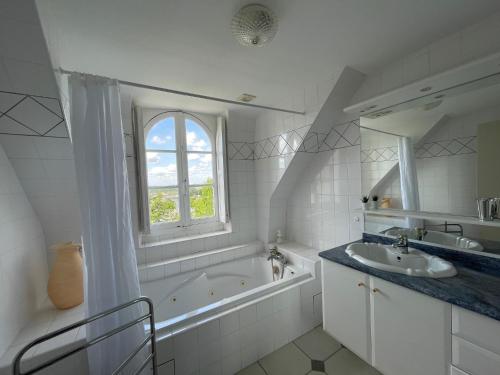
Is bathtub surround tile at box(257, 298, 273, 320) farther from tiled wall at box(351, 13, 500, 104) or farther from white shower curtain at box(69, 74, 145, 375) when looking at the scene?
tiled wall at box(351, 13, 500, 104)

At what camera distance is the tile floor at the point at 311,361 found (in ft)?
5.07

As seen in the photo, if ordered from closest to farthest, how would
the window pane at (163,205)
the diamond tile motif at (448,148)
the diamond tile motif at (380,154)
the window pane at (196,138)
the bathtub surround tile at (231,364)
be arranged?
the diamond tile motif at (448,148) → the bathtub surround tile at (231,364) → the diamond tile motif at (380,154) → the window pane at (163,205) → the window pane at (196,138)

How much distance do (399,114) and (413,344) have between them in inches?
59.2

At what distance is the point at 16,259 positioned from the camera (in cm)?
134

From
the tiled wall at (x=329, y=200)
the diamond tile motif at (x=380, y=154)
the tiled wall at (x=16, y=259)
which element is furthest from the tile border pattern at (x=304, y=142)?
the tiled wall at (x=16, y=259)

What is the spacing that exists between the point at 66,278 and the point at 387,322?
84.7 inches

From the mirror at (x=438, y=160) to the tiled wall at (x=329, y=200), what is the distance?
16cm

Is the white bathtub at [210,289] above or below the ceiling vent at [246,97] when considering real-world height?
below

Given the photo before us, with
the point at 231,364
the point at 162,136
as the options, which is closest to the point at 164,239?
the point at 162,136

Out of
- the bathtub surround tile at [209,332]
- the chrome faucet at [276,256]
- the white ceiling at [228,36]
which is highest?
the white ceiling at [228,36]

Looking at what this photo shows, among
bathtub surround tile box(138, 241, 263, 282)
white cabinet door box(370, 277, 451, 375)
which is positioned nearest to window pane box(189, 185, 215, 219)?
bathtub surround tile box(138, 241, 263, 282)

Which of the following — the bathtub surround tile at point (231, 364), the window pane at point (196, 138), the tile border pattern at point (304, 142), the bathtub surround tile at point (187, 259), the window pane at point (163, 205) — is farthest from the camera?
the window pane at point (196, 138)

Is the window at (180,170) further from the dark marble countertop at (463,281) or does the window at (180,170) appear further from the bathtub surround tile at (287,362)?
the dark marble countertop at (463,281)

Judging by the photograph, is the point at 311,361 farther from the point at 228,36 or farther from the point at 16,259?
the point at 228,36
